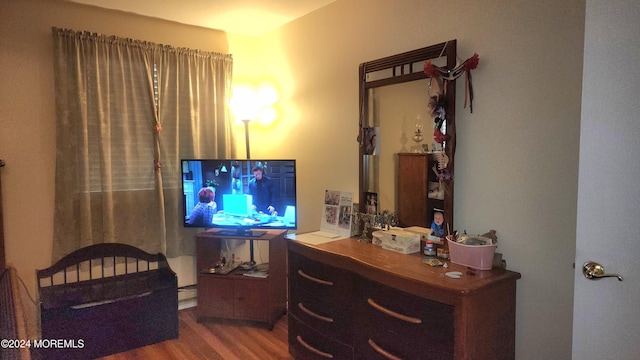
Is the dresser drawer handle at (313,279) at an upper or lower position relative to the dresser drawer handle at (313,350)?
upper

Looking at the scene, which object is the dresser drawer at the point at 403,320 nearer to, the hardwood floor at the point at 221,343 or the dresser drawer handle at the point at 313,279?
the dresser drawer handle at the point at 313,279

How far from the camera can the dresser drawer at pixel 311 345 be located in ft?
7.29

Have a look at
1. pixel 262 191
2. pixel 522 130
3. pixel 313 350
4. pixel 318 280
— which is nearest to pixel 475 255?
pixel 522 130

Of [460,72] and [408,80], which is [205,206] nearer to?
[408,80]

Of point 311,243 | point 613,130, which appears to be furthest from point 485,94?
point 311,243

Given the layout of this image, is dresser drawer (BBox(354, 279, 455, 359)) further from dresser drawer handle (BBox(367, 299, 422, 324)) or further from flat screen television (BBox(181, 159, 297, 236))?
flat screen television (BBox(181, 159, 297, 236))

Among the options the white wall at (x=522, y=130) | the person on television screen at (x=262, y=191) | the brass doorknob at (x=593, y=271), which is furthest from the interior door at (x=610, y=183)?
the person on television screen at (x=262, y=191)

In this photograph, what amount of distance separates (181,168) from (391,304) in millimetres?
2060

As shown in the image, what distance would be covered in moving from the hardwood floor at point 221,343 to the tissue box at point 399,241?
1068mm

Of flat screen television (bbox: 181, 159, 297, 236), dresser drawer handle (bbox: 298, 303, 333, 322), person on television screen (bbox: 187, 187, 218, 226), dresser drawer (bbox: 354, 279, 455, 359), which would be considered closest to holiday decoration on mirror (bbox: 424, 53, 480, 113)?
dresser drawer (bbox: 354, 279, 455, 359)

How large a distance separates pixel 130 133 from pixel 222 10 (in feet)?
3.86

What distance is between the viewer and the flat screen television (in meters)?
3.05

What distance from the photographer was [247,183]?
3111 millimetres

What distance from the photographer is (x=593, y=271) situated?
140 cm
